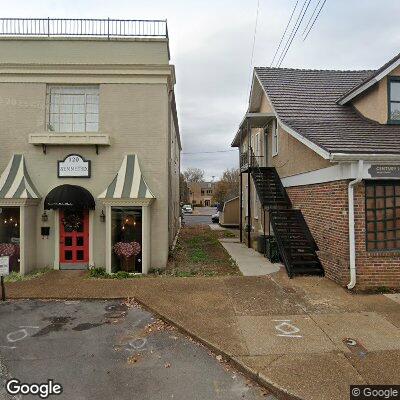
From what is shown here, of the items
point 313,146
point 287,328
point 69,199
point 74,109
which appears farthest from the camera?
point 74,109

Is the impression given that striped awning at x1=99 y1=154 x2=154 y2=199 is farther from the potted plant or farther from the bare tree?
the bare tree

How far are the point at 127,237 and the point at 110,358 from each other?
6.08 meters

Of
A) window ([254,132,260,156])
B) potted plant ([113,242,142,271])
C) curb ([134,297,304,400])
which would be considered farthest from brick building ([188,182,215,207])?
curb ([134,297,304,400])

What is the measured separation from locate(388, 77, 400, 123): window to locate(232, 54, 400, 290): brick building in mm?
30

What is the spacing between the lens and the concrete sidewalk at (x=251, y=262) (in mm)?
10867

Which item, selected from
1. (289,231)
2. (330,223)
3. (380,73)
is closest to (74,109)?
(289,231)

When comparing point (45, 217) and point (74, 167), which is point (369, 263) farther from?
point (45, 217)

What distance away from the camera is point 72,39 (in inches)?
449

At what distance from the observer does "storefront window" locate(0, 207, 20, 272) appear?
36.0ft

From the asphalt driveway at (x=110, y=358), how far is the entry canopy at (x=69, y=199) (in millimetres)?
3826

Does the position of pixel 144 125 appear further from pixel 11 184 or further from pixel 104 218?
pixel 11 184

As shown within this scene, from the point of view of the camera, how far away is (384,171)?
862 cm

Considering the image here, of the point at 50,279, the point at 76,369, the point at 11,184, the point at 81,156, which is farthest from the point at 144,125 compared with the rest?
the point at 76,369

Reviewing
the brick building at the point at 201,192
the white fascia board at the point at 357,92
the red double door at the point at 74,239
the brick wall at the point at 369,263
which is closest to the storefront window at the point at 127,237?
the red double door at the point at 74,239
